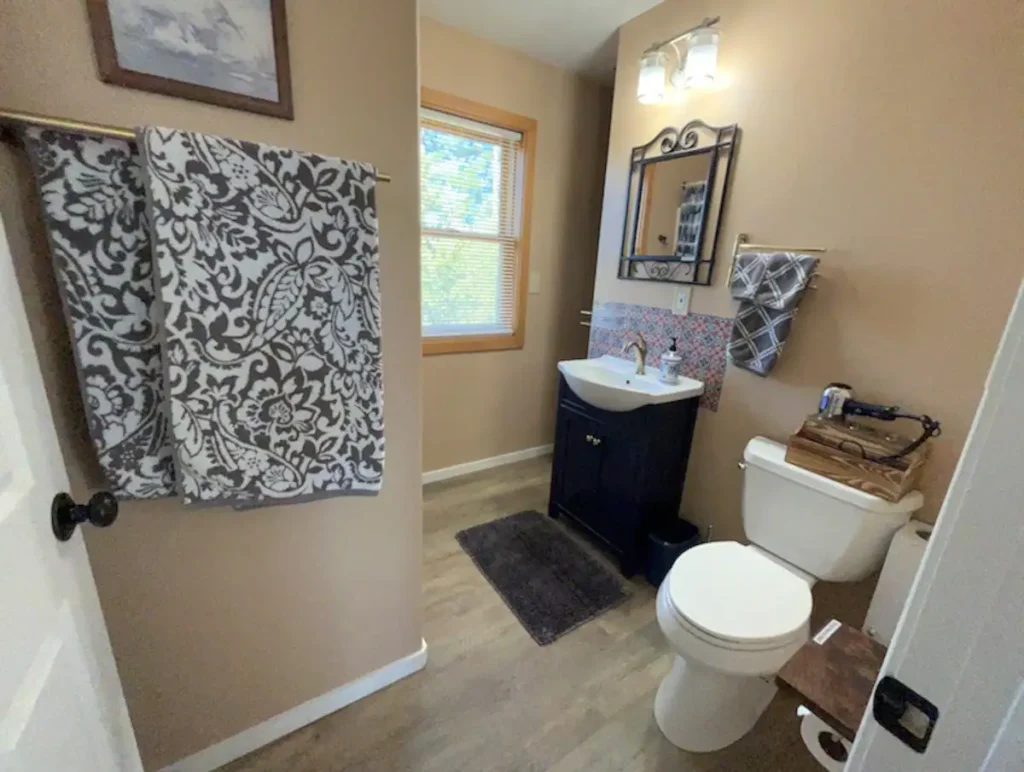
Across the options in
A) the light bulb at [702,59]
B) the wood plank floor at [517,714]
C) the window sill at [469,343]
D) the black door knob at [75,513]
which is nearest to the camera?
the black door knob at [75,513]

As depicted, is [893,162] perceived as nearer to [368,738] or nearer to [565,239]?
[565,239]

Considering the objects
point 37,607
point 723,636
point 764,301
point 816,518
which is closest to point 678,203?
point 764,301

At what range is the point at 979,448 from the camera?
0.36 meters

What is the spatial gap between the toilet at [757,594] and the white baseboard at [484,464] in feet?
5.09

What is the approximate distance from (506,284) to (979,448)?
7.84 ft

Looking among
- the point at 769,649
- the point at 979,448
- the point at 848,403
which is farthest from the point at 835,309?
the point at 979,448

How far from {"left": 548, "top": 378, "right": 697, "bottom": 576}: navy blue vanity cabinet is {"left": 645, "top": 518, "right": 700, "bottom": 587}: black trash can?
48mm

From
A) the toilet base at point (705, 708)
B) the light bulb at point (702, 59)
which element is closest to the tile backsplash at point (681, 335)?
the light bulb at point (702, 59)

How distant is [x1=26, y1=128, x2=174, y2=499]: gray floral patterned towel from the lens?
0.70 m

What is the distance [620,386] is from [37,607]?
165 cm

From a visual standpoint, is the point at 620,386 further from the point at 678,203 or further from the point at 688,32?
the point at 688,32

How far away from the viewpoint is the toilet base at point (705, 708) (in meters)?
1.24

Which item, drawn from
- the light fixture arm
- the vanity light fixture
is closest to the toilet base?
the vanity light fixture

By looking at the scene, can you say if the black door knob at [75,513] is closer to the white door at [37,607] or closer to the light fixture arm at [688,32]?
the white door at [37,607]
